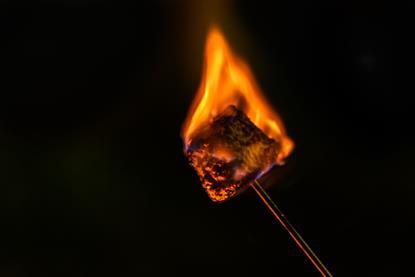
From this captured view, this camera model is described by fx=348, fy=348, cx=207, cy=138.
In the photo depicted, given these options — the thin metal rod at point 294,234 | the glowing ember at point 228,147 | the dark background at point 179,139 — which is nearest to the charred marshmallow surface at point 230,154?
the glowing ember at point 228,147

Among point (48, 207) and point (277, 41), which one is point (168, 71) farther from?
point (48, 207)

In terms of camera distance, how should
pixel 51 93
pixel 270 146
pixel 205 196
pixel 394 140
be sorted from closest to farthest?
pixel 270 146
pixel 205 196
pixel 394 140
pixel 51 93

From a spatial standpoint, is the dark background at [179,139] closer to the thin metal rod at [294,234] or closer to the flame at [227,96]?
the thin metal rod at [294,234]

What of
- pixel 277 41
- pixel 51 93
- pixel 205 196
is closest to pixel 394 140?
pixel 277 41

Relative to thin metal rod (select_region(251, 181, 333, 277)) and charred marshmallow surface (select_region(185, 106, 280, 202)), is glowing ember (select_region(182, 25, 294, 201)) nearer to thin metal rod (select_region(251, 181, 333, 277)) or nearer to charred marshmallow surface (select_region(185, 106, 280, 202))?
charred marshmallow surface (select_region(185, 106, 280, 202))

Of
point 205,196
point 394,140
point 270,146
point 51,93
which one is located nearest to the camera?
point 270,146

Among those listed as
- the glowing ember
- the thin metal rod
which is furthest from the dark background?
the glowing ember

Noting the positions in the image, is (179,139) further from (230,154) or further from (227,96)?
(230,154)
